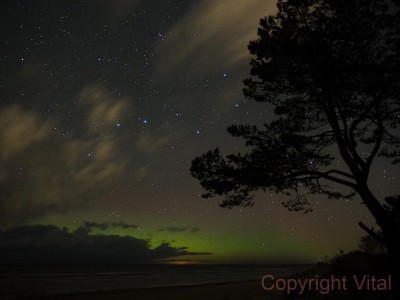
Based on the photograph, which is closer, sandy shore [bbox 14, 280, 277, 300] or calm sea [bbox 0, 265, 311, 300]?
sandy shore [bbox 14, 280, 277, 300]

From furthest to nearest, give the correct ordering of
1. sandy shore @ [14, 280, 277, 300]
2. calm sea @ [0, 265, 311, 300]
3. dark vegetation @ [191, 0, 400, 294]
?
calm sea @ [0, 265, 311, 300] < sandy shore @ [14, 280, 277, 300] < dark vegetation @ [191, 0, 400, 294]

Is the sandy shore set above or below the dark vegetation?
below

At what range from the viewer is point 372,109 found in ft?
40.1

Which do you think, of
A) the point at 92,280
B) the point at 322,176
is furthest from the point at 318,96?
the point at 92,280

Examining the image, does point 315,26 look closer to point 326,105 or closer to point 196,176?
point 326,105

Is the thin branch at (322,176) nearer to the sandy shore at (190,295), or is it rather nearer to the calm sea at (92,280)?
the sandy shore at (190,295)

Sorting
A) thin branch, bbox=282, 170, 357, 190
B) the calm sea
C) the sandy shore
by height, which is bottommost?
the calm sea

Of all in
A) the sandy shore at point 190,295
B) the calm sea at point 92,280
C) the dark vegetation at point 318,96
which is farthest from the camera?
the calm sea at point 92,280

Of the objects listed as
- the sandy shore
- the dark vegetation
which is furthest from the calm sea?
the dark vegetation

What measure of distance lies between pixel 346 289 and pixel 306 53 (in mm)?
8816

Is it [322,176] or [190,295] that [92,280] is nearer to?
[190,295]

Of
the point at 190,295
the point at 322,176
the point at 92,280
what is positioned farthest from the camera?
the point at 92,280

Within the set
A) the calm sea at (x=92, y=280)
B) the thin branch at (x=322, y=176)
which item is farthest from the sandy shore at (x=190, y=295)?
the thin branch at (x=322, y=176)

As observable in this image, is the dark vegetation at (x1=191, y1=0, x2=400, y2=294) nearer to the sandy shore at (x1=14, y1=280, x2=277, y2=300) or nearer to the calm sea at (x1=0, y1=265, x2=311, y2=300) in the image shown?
the sandy shore at (x1=14, y1=280, x2=277, y2=300)
